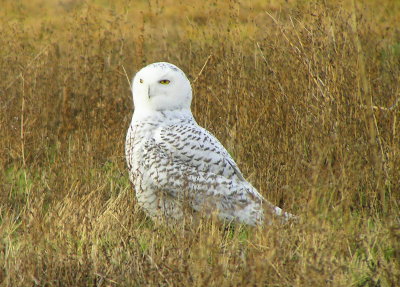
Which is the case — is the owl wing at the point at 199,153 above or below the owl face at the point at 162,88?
below

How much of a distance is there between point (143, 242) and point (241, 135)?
1.29 metres

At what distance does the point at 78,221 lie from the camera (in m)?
3.48

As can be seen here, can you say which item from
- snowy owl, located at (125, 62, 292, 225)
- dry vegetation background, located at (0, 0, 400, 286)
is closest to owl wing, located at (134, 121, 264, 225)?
snowy owl, located at (125, 62, 292, 225)

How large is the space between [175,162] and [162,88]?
0.46 m

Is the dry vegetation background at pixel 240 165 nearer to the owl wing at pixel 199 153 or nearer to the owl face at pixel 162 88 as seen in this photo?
the owl wing at pixel 199 153

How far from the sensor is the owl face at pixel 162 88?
3.97m

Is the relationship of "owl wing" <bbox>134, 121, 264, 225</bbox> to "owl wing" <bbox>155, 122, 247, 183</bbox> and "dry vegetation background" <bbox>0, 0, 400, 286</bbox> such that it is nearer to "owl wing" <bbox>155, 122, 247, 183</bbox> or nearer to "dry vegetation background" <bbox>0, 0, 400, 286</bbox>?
"owl wing" <bbox>155, 122, 247, 183</bbox>

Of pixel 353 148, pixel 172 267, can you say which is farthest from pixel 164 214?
pixel 353 148

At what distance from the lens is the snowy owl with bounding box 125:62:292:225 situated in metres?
3.72

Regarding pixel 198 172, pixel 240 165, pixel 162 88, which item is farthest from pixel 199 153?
pixel 240 165

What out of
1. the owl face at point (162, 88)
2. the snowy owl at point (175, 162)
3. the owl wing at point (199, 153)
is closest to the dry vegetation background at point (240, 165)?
the snowy owl at point (175, 162)

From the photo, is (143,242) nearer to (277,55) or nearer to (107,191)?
(107,191)

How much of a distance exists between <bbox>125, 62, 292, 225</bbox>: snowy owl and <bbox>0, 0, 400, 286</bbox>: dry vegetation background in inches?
5.7

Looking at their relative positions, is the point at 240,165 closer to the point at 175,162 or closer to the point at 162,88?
the point at 175,162
